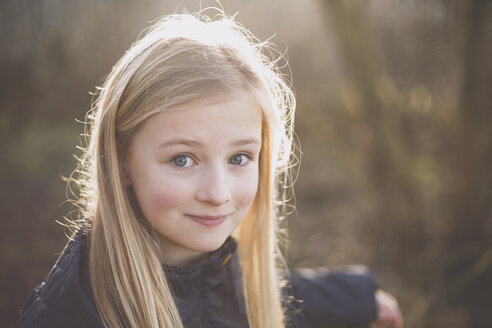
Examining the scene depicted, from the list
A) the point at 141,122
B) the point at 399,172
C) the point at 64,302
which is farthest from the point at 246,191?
the point at 399,172

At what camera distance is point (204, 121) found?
136cm

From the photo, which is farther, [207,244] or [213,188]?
[207,244]

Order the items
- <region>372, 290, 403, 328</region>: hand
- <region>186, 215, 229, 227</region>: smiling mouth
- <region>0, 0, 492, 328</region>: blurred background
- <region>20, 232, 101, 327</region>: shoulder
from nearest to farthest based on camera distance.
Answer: <region>20, 232, 101, 327</region>: shoulder, <region>186, 215, 229, 227</region>: smiling mouth, <region>372, 290, 403, 328</region>: hand, <region>0, 0, 492, 328</region>: blurred background

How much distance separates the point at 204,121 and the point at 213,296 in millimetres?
734

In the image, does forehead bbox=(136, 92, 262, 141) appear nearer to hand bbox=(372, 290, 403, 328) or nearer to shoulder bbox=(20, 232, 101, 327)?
shoulder bbox=(20, 232, 101, 327)

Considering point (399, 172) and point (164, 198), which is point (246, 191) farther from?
point (399, 172)

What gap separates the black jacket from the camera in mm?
1320

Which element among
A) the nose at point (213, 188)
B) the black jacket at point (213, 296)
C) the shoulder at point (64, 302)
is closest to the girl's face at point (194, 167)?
the nose at point (213, 188)

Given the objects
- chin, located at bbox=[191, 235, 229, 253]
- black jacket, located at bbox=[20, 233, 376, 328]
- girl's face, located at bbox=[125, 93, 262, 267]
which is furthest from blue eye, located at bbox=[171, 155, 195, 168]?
black jacket, located at bbox=[20, 233, 376, 328]

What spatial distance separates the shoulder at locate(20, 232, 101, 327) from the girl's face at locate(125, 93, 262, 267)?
1.02 feet

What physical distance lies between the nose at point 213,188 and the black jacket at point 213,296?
311mm

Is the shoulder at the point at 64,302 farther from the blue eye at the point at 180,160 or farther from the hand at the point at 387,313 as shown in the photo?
the hand at the point at 387,313

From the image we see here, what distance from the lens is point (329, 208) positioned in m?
4.79

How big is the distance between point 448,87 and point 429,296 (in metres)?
1.59
